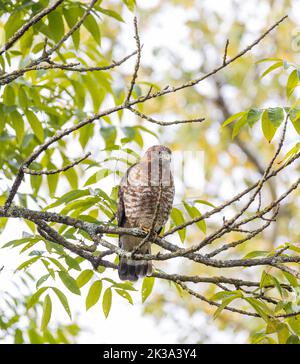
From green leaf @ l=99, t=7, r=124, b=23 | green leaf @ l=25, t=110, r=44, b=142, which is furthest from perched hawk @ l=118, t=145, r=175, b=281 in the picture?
green leaf @ l=99, t=7, r=124, b=23

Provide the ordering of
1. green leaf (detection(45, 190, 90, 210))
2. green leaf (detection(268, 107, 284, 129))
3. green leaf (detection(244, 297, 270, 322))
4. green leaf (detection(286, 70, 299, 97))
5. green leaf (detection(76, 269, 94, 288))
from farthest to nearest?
green leaf (detection(76, 269, 94, 288))
green leaf (detection(45, 190, 90, 210))
green leaf (detection(286, 70, 299, 97))
green leaf (detection(268, 107, 284, 129))
green leaf (detection(244, 297, 270, 322))

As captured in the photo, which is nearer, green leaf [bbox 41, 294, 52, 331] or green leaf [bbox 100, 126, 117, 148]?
green leaf [bbox 41, 294, 52, 331]

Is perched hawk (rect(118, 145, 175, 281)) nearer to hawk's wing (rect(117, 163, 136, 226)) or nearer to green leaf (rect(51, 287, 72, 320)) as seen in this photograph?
hawk's wing (rect(117, 163, 136, 226))

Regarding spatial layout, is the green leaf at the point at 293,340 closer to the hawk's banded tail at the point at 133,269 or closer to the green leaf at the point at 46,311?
the green leaf at the point at 46,311

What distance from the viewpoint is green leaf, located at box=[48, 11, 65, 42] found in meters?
3.40

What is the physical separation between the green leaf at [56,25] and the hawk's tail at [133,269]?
Result: 1671 mm

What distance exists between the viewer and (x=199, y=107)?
12.1 metres

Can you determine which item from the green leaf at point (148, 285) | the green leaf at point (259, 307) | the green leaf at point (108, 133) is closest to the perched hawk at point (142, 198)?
the green leaf at point (108, 133)

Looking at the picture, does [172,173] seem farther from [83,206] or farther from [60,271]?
[60,271]

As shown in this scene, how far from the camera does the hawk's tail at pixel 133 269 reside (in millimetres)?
4352

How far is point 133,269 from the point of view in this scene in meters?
4.41

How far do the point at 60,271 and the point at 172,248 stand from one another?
2.11 ft

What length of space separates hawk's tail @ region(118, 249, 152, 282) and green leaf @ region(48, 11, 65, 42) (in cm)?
167
